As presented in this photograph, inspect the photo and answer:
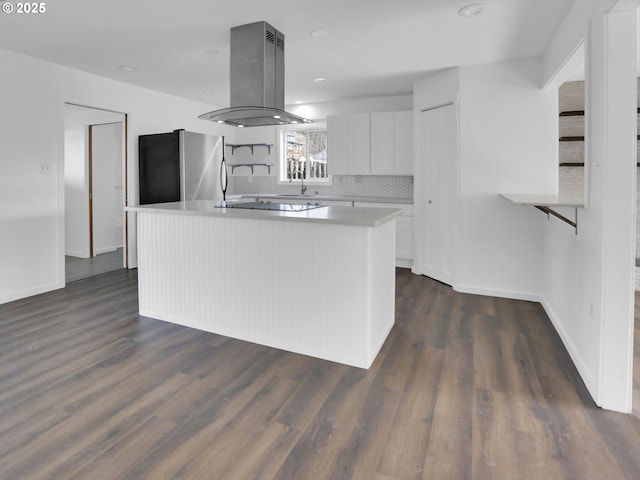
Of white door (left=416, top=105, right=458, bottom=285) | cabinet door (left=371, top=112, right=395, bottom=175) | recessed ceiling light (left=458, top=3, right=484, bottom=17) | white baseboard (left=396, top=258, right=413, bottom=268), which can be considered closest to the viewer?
recessed ceiling light (left=458, top=3, right=484, bottom=17)

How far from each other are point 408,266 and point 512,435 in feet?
12.0

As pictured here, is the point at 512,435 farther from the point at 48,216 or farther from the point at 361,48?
the point at 48,216

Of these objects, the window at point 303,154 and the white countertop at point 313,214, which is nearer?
the white countertop at point 313,214

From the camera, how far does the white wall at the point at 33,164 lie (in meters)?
3.93

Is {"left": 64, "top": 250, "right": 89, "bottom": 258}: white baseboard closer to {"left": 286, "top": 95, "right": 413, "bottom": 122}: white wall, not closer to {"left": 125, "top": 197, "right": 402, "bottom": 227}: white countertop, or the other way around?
{"left": 125, "top": 197, "right": 402, "bottom": 227}: white countertop

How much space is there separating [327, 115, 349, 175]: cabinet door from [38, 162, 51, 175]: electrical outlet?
3.49 metres

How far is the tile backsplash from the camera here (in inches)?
237

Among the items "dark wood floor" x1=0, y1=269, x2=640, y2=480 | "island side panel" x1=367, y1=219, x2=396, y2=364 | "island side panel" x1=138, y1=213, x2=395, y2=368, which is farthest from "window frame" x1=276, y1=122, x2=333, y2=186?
"dark wood floor" x1=0, y1=269, x2=640, y2=480

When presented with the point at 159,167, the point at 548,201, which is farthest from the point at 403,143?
the point at 159,167

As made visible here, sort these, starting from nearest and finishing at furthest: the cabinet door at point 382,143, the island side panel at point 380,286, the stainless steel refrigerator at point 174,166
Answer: the island side panel at point 380,286, the stainless steel refrigerator at point 174,166, the cabinet door at point 382,143

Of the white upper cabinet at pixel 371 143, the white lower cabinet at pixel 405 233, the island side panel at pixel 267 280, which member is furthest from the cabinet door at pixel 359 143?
the island side panel at pixel 267 280

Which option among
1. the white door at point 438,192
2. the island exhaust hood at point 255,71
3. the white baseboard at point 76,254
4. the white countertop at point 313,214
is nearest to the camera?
the white countertop at point 313,214

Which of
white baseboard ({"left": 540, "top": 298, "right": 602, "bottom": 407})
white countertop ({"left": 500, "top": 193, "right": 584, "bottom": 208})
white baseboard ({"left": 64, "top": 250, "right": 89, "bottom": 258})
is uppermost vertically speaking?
white countertop ({"left": 500, "top": 193, "right": 584, "bottom": 208})

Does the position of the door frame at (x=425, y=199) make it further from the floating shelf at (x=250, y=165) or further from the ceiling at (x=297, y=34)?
the floating shelf at (x=250, y=165)
